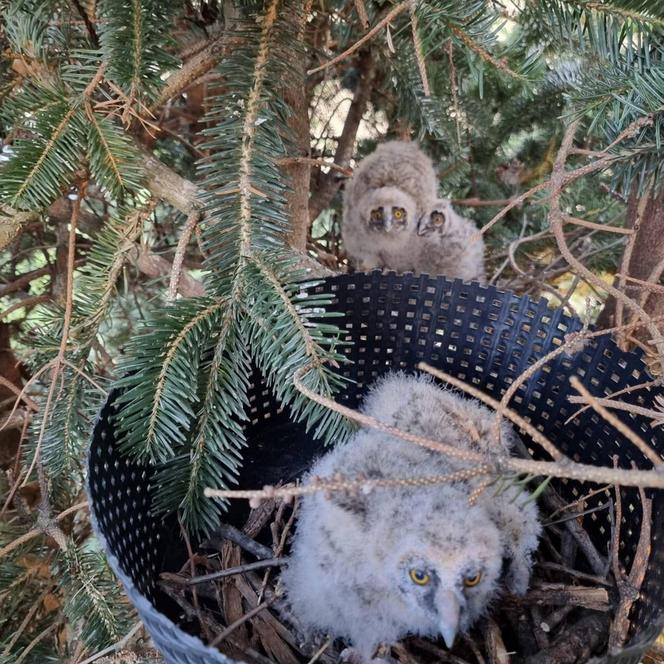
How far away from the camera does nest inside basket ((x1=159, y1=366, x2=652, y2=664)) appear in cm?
104

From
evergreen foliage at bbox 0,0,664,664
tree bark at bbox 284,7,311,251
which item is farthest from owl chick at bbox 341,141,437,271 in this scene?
evergreen foliage at bbox 0,0,664,664

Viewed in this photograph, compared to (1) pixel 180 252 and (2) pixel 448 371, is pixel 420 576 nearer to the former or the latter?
(2) pixel 448 371

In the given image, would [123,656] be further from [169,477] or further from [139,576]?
[169,477]

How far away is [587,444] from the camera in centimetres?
123

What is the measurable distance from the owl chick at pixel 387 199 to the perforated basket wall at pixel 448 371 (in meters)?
0.69

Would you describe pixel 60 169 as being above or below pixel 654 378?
above

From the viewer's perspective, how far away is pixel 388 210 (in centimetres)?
203

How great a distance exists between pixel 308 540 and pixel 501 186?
1.53 metres

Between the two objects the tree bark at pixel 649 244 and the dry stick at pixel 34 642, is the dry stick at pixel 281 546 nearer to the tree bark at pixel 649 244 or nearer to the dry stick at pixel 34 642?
the dry stick at pixel 34 642

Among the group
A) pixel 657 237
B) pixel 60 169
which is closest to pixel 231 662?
pixel 60 169

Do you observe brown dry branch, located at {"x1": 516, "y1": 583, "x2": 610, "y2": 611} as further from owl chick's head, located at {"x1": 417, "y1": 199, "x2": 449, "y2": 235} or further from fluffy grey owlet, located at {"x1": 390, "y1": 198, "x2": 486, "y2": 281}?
owl chick's head, located at {"x1": 417, "y1": 199, "x2": 449, "y2": 235}

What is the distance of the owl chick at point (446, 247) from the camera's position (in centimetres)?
192

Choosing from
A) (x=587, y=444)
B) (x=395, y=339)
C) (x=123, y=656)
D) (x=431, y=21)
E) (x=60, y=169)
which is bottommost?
(x=123, y=656)

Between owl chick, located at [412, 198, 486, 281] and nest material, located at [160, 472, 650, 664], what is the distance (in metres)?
0.81
